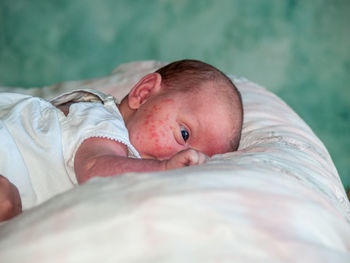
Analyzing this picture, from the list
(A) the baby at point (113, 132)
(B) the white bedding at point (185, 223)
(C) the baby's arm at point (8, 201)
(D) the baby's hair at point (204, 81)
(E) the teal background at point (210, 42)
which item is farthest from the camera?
(E) the teal background at point (210, 42)

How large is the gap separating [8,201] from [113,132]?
0.26 m

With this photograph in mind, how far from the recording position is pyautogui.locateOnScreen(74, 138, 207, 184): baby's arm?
0.78 meters

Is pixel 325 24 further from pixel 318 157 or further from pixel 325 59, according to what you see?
pixel 318 157

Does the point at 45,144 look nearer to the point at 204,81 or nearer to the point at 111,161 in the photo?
the point at 111,161

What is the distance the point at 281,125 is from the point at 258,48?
0.66 m

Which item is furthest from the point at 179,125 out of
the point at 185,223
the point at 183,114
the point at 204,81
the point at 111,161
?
the point at 185,223

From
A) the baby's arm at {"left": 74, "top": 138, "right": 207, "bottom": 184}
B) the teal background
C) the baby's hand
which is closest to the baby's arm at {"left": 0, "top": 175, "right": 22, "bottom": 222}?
the baby's arm at {"left": 74, "top": 138, "right": 207, "bottom": 184}

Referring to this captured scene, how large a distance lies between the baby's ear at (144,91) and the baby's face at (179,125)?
0.09ft

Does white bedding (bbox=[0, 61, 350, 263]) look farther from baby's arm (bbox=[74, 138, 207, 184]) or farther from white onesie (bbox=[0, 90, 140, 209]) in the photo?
white onesie (bbox=[0, 90, 140, 209])

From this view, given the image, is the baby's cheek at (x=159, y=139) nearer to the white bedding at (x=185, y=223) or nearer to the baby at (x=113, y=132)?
the baby at (x=113, y=132)

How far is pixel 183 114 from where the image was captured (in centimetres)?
110

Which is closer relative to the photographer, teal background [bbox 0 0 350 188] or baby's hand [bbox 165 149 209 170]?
baby's hand [bbox 165 149 209 170]

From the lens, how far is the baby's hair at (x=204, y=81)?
1168 millimetres

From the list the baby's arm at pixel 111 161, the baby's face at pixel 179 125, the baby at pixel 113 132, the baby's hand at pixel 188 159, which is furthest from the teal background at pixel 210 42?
the baby's hand at pixel 188 159
